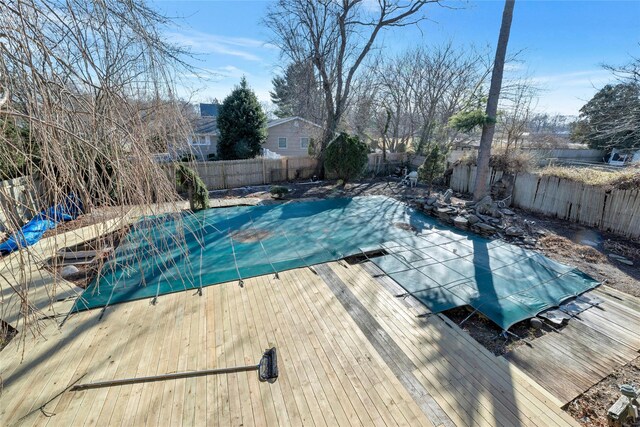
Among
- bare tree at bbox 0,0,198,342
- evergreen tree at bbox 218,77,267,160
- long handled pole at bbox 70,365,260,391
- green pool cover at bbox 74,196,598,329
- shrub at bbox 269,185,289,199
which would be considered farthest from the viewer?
evergreen tree at bbox 218,77,267,160

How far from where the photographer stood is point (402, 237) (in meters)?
6.66

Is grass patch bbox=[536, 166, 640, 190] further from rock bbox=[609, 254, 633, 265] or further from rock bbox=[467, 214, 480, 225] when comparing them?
rock bbox=[467, 214, 480, 225]

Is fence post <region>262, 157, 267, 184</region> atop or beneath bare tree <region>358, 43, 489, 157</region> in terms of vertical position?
beneath

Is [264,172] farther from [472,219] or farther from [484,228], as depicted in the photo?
[484,228]

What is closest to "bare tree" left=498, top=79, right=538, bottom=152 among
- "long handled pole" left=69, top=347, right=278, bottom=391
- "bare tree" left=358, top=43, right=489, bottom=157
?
"bare tree" left=358, top=43, right=489, bottom=157

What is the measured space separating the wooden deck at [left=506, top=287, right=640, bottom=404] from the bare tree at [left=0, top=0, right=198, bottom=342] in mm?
4212

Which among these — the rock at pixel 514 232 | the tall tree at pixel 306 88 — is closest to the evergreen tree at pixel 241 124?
the tall tree at pixel 306 88

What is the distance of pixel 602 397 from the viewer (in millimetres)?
2814

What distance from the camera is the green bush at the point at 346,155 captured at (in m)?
11.0

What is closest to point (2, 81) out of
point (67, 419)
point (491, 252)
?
point (67, 419)

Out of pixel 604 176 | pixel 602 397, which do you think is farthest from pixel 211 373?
pixel 604 176

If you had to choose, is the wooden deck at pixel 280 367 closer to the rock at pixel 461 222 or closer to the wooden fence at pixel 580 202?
the rock at pixel 461 222

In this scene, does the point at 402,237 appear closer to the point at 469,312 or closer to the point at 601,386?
the point at 469,312

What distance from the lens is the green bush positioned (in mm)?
10992
